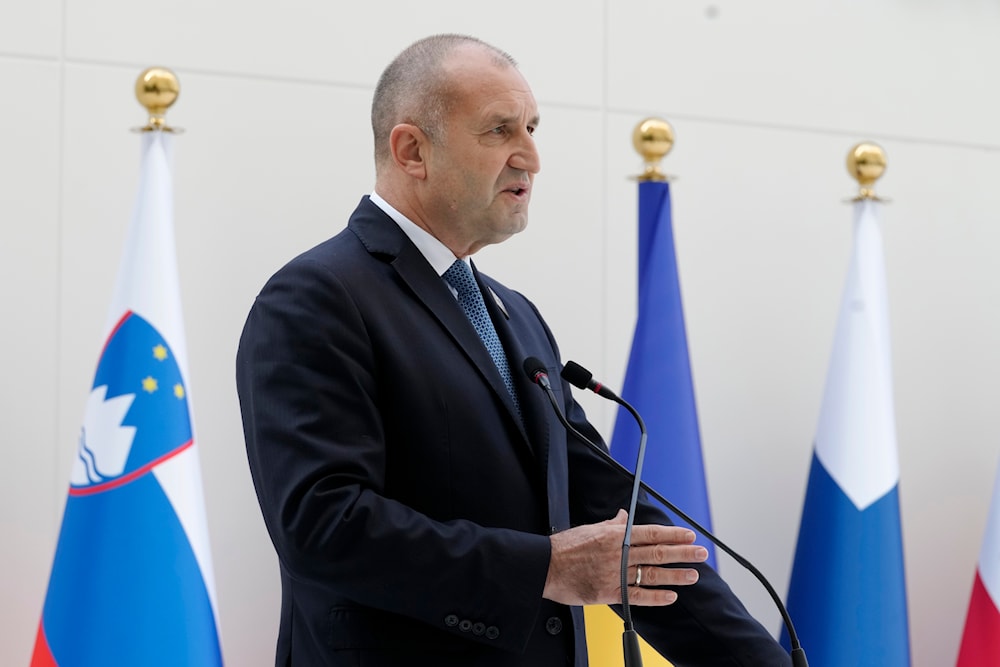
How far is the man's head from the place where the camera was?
6.42 feet

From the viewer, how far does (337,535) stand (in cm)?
150

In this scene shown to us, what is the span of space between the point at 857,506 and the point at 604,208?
1088 mm

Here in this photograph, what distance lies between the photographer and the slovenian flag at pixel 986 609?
3.24 m

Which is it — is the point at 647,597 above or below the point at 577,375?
below

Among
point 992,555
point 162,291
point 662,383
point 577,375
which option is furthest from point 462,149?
point 992,555

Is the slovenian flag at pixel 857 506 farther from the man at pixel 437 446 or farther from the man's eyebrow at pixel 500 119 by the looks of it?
the man's eyebrow at pixel 500 119

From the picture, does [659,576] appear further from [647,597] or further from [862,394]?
[862,394]

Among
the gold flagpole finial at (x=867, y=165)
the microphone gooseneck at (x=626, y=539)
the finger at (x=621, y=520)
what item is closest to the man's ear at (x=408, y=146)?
the microphone gooseneck at (x=626, y=539)

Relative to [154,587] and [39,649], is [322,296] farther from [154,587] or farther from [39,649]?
[39,649]

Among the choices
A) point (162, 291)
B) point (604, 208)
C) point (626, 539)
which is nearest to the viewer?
point (626, 539)

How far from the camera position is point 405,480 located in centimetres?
168

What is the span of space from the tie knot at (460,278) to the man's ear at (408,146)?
168 mm

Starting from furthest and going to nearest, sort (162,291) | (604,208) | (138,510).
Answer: (604,208), (162,291), (138,510)

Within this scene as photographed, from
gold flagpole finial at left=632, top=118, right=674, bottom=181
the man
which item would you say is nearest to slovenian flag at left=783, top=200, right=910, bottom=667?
gold flagpole finial at left=632, top=118, right=674, bottom=181
